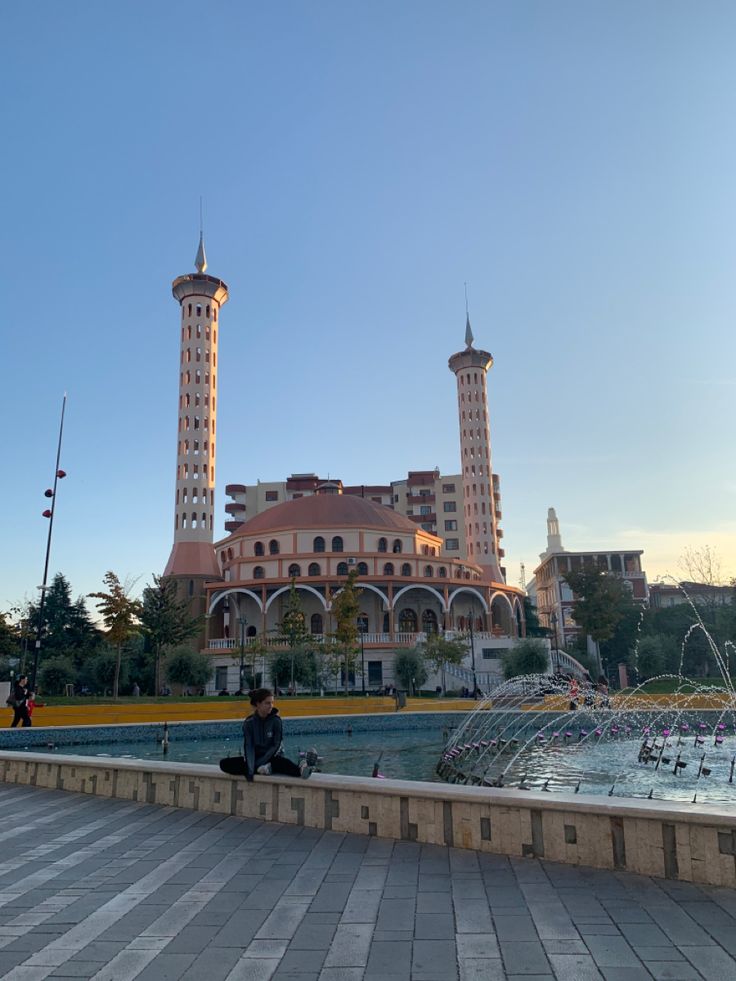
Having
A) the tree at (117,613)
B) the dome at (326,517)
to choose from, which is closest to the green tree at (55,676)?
the tree at (117,613)

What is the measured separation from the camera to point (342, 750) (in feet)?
68.6

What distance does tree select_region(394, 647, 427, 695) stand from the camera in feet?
141

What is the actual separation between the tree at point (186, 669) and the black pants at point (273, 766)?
1311 inches

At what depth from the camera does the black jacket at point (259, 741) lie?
779 centimetres

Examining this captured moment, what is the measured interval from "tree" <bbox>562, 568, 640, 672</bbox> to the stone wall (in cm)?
4409

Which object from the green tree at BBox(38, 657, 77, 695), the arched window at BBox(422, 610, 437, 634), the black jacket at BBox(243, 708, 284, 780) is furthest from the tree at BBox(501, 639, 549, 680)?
the black jacket at BBox(243, 708, 284, 780)

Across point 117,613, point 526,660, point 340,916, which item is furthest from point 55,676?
point 340,916

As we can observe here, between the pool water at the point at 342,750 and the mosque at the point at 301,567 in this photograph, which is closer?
the pool water at the point at 342,750

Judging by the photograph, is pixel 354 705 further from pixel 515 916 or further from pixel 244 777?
pixel 515 916

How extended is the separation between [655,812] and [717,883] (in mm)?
551

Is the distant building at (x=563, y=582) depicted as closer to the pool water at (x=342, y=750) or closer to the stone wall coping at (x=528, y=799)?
the pool water at (x=342, y=750)

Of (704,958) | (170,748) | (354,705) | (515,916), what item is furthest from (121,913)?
(354,705)

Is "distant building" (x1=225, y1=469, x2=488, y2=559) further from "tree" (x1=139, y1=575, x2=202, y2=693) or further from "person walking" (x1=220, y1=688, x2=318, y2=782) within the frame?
"person walking" (x1=220, y1=688, x2=318, y2=782)

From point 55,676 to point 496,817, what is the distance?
37.7m
